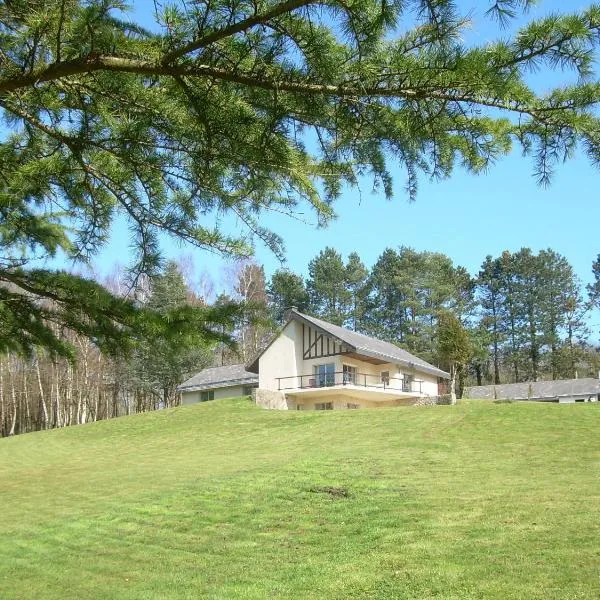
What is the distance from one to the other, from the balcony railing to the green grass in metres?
12.2

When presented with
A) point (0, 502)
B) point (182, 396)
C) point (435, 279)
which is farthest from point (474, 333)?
point (0, 502)

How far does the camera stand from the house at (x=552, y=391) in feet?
134

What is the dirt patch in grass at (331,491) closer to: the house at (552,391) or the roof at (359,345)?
the roof at (359,345)

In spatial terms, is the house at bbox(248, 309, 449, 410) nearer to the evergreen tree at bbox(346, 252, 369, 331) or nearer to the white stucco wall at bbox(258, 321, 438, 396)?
the white stucco wall at bbox(258, 321, 438, 396)

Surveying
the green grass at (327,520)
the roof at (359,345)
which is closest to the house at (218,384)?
the roof at (359,345)

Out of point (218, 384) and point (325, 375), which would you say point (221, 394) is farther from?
point (325, 375)

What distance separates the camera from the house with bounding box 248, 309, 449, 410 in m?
33.2

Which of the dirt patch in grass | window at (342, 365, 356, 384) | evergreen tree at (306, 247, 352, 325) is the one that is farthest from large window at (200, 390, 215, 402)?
the dirt patch in grass

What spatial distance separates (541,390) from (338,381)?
1791 centimetres

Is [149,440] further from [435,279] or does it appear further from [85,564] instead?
[435,279]

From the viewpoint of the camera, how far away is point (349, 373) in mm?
33812

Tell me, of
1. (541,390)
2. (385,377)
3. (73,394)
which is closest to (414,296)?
(541,390)

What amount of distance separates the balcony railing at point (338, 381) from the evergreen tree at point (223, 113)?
29.4m

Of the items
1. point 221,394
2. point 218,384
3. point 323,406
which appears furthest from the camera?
point 221,394
